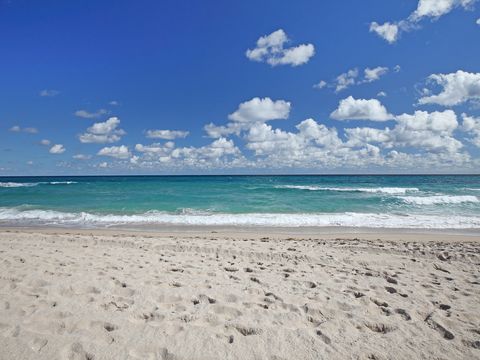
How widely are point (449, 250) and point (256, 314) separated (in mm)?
6991

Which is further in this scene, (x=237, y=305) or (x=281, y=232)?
(x=281, y=232)

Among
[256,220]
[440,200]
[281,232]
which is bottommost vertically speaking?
[440,200]

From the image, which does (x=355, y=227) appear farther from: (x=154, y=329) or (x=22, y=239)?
(x=22, y=239)

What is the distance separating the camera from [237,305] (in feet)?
13.7

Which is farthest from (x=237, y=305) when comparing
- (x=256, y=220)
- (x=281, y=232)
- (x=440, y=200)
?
(x=440, y=200)

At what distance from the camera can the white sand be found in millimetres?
3143

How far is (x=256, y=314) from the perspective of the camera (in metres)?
3.89

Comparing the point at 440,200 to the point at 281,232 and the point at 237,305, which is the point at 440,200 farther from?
the point at 237,305

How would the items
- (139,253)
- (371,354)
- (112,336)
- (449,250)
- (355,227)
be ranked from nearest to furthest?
(371,354) → (112,336) → (139,253) → (449,250) → (355,227)

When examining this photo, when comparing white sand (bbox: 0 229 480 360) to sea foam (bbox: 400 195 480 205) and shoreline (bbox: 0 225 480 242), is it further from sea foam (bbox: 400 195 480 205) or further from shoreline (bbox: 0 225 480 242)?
sea foam (bbox: 400 195 480 205)

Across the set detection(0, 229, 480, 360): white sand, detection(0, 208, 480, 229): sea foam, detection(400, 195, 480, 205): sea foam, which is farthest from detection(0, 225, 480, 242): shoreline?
detection(400, 195, 480, 205): sea foam

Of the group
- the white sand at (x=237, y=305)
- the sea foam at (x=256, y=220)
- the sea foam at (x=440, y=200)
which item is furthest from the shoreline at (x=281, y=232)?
the sea foam at (x=440, y=200)

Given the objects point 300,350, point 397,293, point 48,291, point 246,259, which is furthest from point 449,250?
point 48,291

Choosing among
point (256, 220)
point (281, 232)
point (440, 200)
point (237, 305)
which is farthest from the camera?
point (440, 200)
